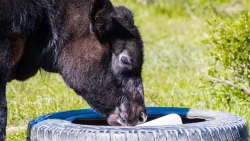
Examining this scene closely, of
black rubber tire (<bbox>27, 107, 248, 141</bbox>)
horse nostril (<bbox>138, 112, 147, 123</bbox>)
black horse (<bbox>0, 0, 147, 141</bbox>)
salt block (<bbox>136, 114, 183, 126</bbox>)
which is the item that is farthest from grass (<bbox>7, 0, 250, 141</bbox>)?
salt block (<bbox>136, 114, 183, 126</bbox>)

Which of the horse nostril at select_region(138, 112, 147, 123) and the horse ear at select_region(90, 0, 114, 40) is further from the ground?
the horse ear at select_region(90, 0, 114, 40)

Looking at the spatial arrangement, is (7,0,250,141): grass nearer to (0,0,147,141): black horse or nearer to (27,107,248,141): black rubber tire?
(0,0,147,141): black horse

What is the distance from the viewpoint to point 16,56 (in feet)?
16.6

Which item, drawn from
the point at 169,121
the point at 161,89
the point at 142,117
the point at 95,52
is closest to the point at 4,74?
the point at 95,52

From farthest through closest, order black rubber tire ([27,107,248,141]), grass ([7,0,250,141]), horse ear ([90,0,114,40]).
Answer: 1. grass ([7,0,250,141])
2. horse ear ([90,0,114,40])
3. black rubber tire ([27,107,248,141])

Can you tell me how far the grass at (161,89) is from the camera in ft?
23.4

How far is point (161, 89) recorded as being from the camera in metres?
8.27

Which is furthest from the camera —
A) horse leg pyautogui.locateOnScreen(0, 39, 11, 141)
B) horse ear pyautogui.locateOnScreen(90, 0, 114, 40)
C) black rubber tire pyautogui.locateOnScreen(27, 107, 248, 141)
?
horse ear pyautogui.locateOnScreen(90, 0, 114, 40)

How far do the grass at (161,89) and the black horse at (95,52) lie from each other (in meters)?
0.65

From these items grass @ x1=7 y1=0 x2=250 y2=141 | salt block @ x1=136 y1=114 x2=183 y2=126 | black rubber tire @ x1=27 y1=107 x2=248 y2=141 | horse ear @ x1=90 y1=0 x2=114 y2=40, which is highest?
horse ear @ x1=90 y1=0 x2=114 y2=40

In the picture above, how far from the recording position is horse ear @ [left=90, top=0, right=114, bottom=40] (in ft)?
16.5

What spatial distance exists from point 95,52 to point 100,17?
0.91ft

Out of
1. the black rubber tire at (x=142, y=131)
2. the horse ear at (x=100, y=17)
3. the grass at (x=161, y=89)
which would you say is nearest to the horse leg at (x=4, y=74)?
the black rubber tire at (x=142, y=131)

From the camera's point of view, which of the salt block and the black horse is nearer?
the salt block
